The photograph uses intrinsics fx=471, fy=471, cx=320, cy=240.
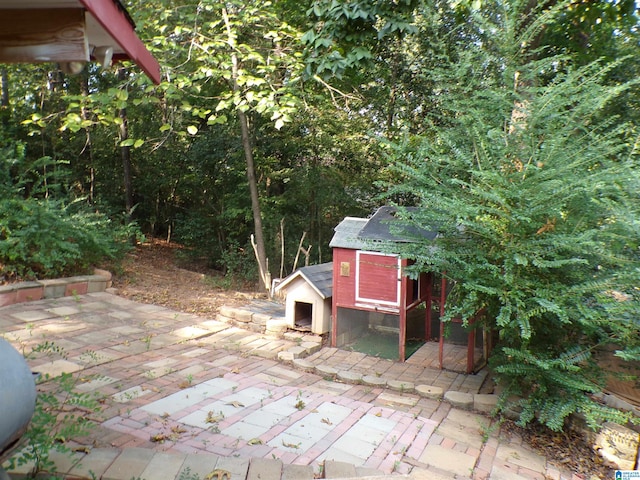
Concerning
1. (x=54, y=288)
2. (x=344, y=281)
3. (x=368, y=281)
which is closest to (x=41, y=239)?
(x=54, y=288)

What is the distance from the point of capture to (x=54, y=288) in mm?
6641

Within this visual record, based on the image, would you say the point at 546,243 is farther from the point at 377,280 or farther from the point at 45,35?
the point at 45,35

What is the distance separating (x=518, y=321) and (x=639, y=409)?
1.20m

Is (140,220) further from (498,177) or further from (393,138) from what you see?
(498,177)

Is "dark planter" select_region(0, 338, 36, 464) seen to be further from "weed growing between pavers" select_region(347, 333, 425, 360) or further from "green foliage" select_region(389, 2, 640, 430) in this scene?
"weed growing between pavers" select_region(347, 333, 425, 360)

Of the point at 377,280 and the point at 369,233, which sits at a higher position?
the point at 369,233

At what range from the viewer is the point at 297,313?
634 centimetres

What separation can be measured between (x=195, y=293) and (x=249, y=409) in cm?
468

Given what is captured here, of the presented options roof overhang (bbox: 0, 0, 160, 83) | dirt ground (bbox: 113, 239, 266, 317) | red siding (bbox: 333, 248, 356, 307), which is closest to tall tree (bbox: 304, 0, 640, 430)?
red siding (bbox: 333, 248, 356, 307)

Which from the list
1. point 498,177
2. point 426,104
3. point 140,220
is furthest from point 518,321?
point 140,220

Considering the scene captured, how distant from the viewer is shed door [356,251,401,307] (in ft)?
17.8

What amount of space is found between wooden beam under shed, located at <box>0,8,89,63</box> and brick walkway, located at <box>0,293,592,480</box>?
Result: 2067mm

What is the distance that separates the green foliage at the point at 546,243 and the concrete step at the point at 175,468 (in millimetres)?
1547

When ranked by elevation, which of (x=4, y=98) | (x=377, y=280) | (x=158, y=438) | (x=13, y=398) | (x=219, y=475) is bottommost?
(x=158, y=438)
